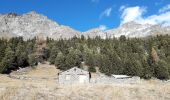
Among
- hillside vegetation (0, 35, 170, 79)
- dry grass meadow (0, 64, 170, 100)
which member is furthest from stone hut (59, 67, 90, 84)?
dry grass meadow (0, 64, 170, 100)

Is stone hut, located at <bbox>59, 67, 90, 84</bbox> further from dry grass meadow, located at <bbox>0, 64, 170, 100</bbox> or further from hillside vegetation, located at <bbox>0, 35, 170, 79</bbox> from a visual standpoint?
dry grass meadow, located at <bbox>0, 64, 170, 100</bbox>

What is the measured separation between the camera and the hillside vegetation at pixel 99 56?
105 m

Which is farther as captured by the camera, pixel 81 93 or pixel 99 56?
pixel 99 56

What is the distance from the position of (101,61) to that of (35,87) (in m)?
79.6

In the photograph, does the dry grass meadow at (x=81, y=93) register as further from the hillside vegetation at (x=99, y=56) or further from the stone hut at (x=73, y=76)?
the hillside vegetation at (x=99, y=56)

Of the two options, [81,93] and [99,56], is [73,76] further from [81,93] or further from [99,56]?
[81,93]

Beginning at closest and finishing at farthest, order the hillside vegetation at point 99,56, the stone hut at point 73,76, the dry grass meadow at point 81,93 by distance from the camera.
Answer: the dry grass meadow at point 81,93, the stone hut at point 73,76, the hillside vegetation at point 99,56

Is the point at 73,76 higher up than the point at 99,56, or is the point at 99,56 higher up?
the point at 99,56

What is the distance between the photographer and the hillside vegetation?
105000mm

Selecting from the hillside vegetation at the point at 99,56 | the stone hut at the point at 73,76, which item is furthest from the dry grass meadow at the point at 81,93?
the hillside vegetation at the point at 99,56

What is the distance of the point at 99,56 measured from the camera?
121688 millimetres

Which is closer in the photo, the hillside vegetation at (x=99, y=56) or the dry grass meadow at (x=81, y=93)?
the dry grass meadow at (x=81, y=93)

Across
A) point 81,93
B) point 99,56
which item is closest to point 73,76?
point 99,56

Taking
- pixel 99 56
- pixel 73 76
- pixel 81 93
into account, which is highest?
pixel 99 56
